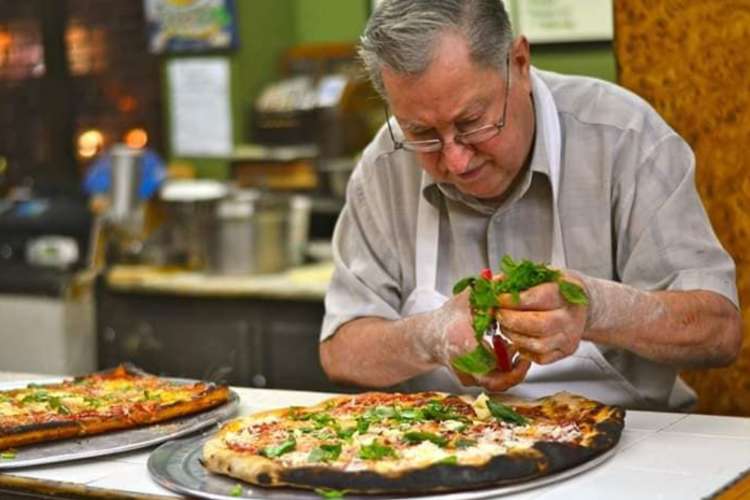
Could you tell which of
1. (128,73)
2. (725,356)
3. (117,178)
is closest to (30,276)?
(117,178)

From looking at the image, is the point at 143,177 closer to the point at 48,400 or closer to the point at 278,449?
the point at 48,400

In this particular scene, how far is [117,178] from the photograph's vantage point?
731 centimetres

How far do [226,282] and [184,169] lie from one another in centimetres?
169

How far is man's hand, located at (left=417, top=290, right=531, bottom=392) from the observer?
2980 millimetres

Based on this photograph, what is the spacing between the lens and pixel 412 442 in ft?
8.71

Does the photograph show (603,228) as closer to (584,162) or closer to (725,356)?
(584,162)

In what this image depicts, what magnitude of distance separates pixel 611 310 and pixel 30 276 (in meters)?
4.90

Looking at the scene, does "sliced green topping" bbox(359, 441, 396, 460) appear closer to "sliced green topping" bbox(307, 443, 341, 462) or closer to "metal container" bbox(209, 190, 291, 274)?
"sliced green topping" bbox(307, 443, 341, 462)

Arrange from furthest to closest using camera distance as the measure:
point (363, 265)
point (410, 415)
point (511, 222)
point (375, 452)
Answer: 1. point (363, 265)
2. point (511, 222)
3. point (410, 415)
4. point (375, 452)

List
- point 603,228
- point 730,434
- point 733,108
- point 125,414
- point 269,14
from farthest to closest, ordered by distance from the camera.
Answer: point 269,14 < point 733,108 < point 603,228 < point 125,414 < point 730,434

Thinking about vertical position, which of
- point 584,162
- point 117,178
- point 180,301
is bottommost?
point 180,301

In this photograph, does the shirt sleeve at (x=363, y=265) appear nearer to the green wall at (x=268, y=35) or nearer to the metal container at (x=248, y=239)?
the metal container at (x=248, y=239)

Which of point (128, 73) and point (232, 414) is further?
point (128, 73)

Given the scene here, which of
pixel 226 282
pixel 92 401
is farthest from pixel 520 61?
pixel 226 282
